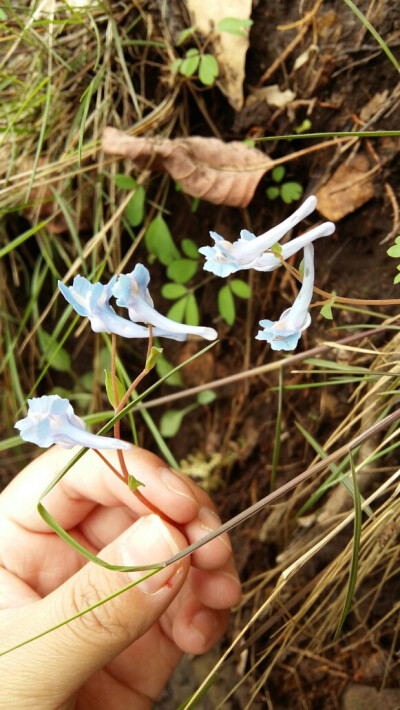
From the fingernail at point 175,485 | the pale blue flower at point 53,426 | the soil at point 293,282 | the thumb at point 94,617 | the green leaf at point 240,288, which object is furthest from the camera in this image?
the green leaf at point 240,288

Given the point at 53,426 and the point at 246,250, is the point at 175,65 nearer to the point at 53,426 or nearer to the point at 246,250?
the point at 246,250

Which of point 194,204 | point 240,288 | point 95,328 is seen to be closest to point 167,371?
point 240,288

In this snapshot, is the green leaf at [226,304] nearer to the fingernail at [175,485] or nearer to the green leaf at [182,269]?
the green leaf at [182,269]

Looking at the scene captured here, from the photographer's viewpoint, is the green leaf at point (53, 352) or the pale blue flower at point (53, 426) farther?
the green leaf at point (53, 352)

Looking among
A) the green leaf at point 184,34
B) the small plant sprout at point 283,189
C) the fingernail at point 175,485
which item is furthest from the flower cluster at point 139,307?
the green leaf at point 184,34

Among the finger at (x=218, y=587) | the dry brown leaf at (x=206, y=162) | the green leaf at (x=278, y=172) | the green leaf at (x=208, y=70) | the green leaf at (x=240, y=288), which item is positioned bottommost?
the finger at (x=218, y=587)

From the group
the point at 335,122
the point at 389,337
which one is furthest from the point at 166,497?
the point at 335,122
